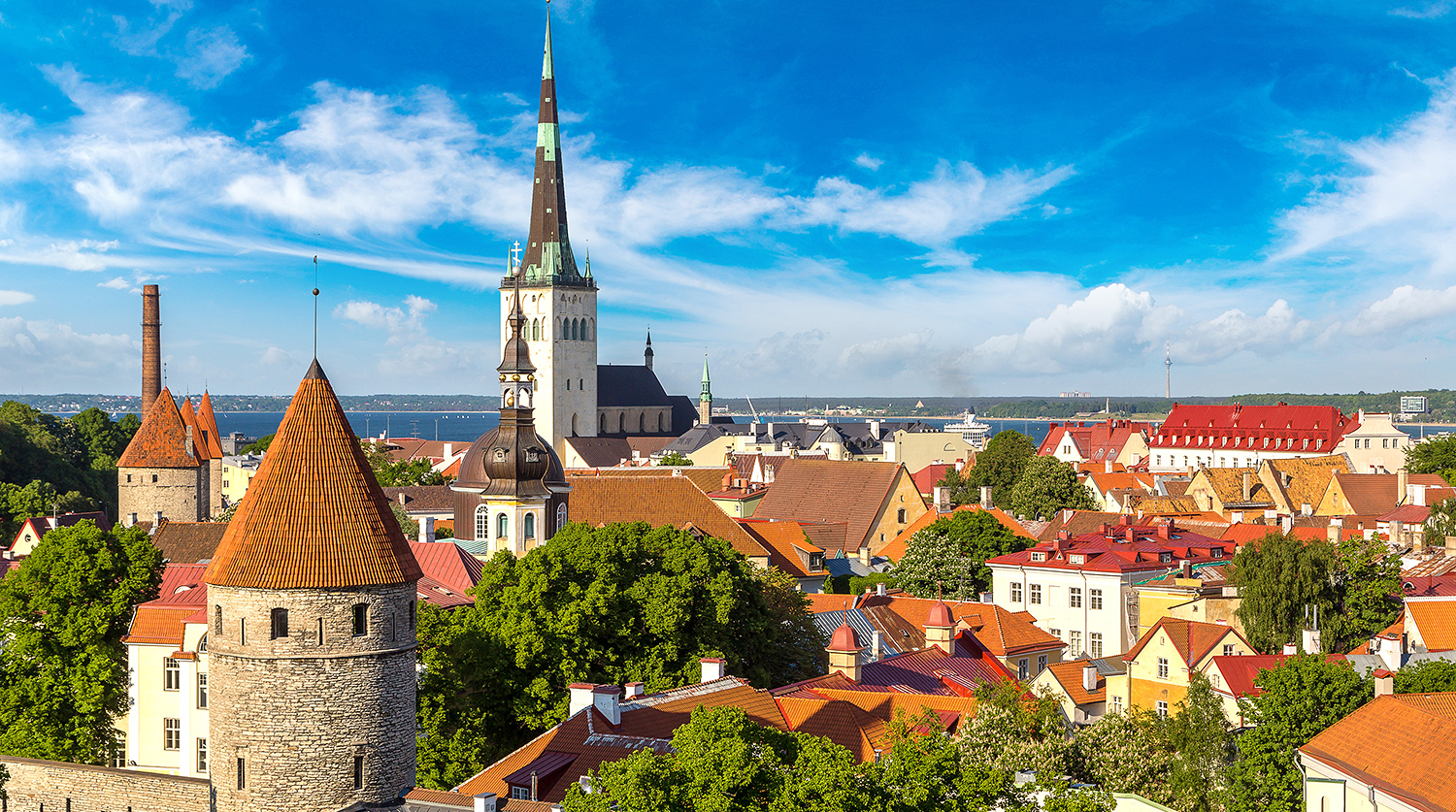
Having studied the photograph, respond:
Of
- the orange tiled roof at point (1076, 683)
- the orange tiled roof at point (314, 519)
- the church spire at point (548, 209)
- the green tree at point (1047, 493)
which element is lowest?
the orange tiled roof at point (1076, 683)

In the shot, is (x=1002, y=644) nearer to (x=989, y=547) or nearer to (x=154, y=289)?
(x=989, y=547)

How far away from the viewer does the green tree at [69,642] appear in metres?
36.1

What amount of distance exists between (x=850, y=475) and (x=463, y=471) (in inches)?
1116

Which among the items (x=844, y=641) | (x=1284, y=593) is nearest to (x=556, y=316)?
(x=1284, y=593)

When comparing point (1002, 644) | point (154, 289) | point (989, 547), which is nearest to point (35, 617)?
point (1002, 644)

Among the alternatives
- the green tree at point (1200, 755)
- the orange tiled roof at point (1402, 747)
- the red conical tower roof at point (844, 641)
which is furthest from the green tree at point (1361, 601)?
the red conical tower roof at point (844, 641)

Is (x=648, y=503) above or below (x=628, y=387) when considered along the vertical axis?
below

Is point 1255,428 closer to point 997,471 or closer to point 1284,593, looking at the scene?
point 997,471

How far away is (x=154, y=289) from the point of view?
106 meters

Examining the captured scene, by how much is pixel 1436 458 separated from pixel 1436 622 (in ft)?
200

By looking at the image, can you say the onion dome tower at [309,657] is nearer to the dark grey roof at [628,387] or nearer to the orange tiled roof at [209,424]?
the orange tiled roof at [209,424]

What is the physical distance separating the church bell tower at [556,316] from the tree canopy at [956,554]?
241ft

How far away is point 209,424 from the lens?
89312mm

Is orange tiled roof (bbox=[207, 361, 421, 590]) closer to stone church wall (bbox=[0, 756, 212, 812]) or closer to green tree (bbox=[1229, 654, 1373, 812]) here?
stone church wall (bbox=[0, 756, 212, 812])
